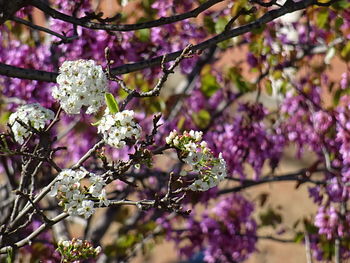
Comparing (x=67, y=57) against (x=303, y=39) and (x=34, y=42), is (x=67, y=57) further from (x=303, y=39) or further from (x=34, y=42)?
(x=303, y=39)

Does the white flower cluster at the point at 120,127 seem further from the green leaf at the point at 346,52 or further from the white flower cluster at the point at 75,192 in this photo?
the green leaf at the point at 346,52

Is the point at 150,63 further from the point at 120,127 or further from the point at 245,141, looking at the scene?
the point at 245,141

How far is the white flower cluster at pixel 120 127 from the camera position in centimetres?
234

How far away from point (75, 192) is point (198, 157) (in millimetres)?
453

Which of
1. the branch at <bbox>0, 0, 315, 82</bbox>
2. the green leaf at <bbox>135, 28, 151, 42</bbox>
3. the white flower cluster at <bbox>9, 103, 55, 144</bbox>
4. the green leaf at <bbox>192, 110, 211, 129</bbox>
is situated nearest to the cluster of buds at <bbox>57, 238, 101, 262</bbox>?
the white flower cluster at <bbox>9, 103, 55, 144</bbox>

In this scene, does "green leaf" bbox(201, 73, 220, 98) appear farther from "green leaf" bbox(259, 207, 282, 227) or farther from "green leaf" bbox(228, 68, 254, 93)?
"green leaf" bbox(259, 207, 282, 227)

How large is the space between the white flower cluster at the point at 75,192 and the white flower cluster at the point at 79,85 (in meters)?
0.27

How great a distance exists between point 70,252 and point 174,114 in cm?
312

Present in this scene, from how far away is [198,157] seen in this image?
7.88 ft

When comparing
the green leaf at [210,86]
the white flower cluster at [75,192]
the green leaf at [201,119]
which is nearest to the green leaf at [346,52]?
the green leaf at [210,86]

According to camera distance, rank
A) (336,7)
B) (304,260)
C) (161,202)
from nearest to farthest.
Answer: (161,202), (336,7), (304,260)

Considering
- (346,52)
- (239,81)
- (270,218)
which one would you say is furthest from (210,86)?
(270,218)

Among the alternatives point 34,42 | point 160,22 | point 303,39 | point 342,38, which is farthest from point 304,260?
point 160,22

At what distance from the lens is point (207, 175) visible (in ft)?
8.06
